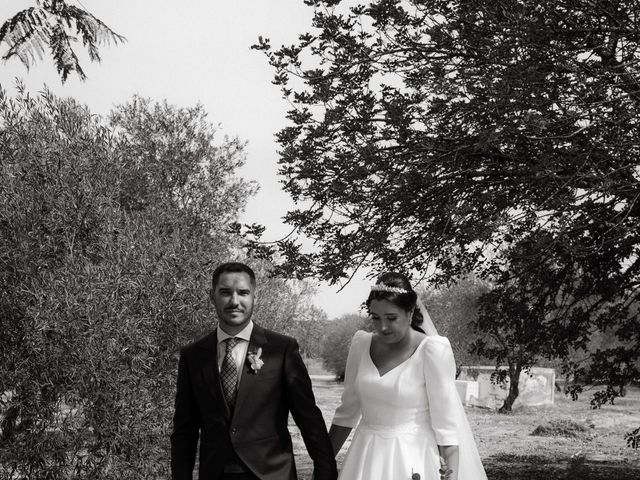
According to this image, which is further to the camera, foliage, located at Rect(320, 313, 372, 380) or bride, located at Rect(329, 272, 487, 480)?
foliage, located at Rect(320, 313, 372, 380)

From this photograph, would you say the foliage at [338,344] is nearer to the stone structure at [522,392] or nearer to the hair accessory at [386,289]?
the stone structure at [522,392]

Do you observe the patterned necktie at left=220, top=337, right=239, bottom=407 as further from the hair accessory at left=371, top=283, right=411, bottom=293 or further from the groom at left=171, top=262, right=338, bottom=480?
the hair accessory at left=371, top=283, right=411, bottom=293

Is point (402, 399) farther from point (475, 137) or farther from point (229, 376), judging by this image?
point (475, 137)

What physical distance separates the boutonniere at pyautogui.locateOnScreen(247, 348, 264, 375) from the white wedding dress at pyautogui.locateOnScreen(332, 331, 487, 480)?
69cm

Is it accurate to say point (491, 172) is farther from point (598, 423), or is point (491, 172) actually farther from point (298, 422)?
point (598, 423)

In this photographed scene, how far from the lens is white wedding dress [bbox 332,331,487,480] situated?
4574mm

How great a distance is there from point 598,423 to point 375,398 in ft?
83.9

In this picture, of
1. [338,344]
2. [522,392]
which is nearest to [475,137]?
[522,392]

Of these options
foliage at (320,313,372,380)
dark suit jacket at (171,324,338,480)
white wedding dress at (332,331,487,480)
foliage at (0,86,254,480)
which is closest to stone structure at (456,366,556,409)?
foliage at (320,313,372,380)

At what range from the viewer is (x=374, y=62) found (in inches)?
383

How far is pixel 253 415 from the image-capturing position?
14.3 feet

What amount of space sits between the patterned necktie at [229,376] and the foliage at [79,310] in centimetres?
435

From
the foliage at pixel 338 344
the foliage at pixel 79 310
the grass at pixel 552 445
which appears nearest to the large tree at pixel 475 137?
the foliage at pixel 79 310

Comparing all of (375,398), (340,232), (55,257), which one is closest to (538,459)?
(340,232)
